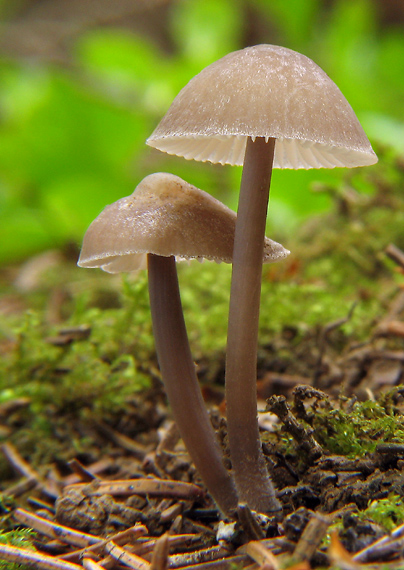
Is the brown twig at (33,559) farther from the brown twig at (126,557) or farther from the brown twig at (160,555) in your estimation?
the brown twig at (160,555)

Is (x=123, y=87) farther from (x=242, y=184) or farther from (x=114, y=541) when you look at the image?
(x=114, y=541)

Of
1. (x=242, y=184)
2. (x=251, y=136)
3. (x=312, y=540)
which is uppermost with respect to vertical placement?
(x=251, y=136)

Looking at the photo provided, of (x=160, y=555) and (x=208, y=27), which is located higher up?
(x=208, y=27)

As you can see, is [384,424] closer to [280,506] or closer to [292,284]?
[280,506]

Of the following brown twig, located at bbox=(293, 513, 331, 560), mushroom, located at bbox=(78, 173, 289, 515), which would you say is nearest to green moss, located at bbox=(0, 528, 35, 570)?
mushroom, located at bbox=(78, 173, 289, 515)

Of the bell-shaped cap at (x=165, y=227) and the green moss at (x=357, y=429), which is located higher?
the bell-shaped cap at (x=165, y=227)

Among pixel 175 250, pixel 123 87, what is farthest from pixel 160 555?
pixel 123 87

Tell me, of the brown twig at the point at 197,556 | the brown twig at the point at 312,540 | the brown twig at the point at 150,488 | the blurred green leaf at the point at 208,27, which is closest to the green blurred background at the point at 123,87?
the blurred green leaf at the point at 208,27
